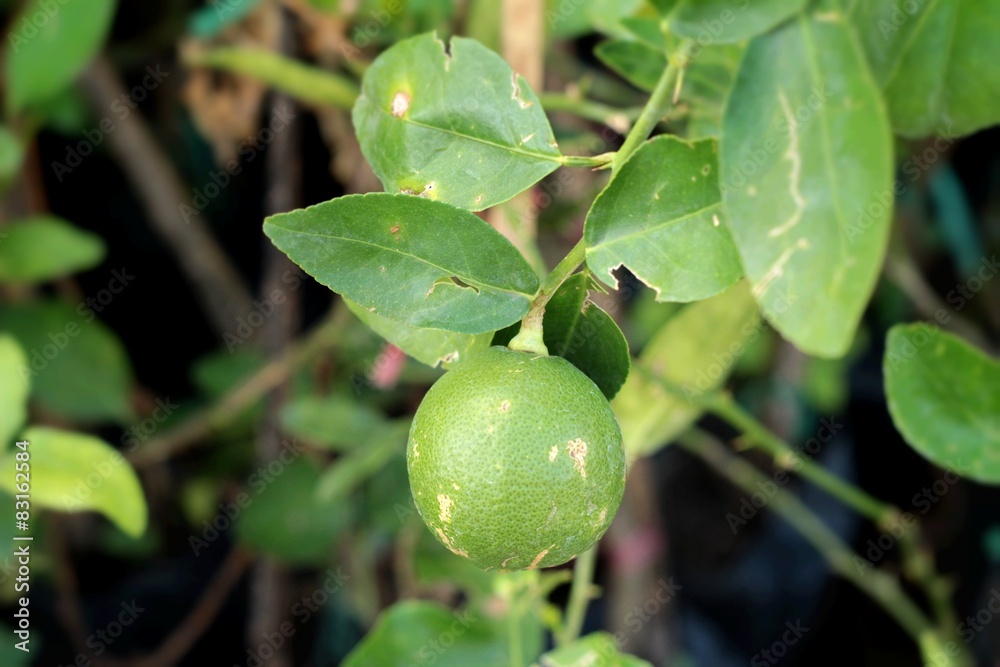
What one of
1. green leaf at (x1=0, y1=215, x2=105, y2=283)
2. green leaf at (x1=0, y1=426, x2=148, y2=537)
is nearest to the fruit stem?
green leaf at (x1=0, y1=426, x2=148, y2=537)

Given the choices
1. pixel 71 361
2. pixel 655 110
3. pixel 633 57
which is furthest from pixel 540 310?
pixel 71 361

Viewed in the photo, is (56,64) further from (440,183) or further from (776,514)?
(776,514)

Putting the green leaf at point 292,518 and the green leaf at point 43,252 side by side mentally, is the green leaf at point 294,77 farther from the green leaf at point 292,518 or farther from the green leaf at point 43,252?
the green leaf at point 292,518

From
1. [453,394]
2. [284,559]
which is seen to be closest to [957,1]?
[453,394]

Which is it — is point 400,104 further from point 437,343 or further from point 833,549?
point 833,549

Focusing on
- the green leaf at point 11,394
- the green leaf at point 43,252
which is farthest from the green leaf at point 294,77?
the green leaf at point 11,394

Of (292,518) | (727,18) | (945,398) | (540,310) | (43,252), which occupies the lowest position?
(292,518)

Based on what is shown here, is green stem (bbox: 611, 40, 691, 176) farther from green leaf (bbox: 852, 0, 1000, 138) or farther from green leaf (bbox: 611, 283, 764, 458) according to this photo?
green leaf (bbox: 611, 283, 764, 458)

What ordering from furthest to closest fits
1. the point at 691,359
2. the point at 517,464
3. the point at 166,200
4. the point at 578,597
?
1. the point at 166,200
2. the point at 691,359
3. the point at 578,597
4. the point at 517,464
